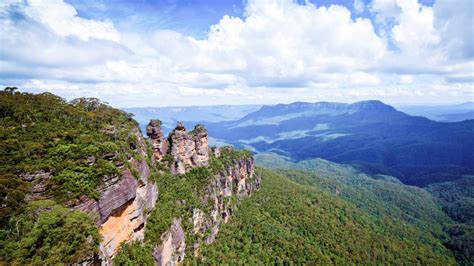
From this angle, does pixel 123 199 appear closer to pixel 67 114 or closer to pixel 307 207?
pixel 67 114

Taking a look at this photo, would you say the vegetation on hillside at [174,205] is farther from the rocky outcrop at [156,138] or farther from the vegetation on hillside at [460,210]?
the vegetation on hillside at [460,210]

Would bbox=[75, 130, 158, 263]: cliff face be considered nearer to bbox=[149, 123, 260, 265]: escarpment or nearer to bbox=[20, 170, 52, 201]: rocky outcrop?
bbox=[20, 170, 52, 201]: rocky outcrop

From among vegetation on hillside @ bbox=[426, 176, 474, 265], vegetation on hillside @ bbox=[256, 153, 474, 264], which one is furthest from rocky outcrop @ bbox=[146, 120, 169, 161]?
vegetation on hillside @ bbox=[426, 176, 474, 265]

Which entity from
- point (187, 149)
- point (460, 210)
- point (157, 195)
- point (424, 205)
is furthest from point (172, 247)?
point (460, 210)

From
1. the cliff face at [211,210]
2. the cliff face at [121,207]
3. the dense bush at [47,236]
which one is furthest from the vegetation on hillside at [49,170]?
the cliff face at [211,210]

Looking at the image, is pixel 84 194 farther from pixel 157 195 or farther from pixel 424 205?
pixel 424 205

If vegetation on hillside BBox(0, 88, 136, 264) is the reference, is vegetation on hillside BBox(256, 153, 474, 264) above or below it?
below
